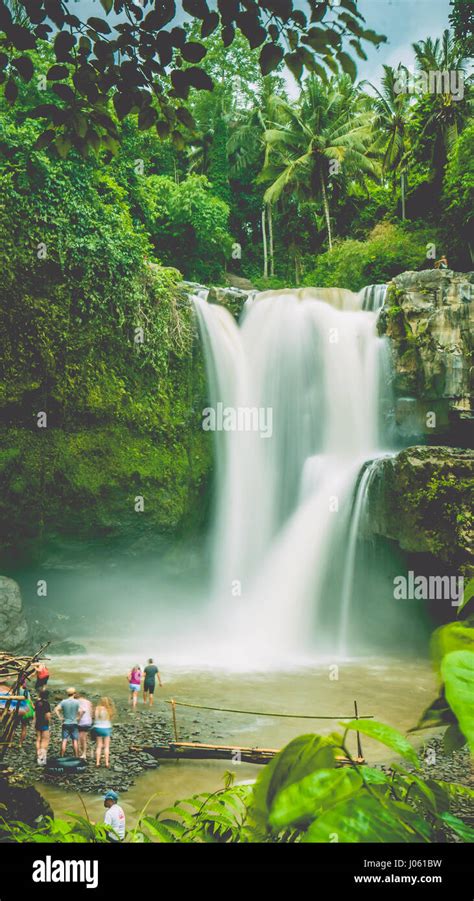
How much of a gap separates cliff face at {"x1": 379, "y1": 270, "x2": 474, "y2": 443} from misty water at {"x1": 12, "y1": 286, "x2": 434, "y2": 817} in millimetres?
580

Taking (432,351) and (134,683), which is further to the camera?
(432,351)

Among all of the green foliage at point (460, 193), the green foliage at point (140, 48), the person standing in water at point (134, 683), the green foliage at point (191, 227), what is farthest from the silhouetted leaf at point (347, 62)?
the green foliage at point (191, 227)

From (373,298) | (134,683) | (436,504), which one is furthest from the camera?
(373,298)

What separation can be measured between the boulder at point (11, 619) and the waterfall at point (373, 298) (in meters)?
10.5

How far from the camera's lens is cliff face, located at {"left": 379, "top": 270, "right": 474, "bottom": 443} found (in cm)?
1380

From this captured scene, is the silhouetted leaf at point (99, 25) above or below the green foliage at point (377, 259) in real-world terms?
below

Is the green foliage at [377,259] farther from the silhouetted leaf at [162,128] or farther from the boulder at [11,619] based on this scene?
the silhouetted leaf at [162,128]

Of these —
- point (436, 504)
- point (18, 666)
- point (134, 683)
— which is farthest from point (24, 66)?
point (436, 504)

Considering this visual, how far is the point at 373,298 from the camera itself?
1609cm

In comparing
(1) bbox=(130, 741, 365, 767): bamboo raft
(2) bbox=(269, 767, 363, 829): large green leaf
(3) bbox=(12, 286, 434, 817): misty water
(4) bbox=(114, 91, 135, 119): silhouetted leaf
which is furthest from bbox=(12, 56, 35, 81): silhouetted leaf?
(3) bbox=(12, 286, 434, 817): misty water

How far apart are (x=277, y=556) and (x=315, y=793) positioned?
1370 cm

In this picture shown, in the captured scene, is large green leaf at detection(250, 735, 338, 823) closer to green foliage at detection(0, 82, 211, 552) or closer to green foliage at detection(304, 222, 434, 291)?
green foliage at detection(0, 82, 211, 552)

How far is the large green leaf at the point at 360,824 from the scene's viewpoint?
0.61 meters

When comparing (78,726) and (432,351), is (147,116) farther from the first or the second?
(432,351)
